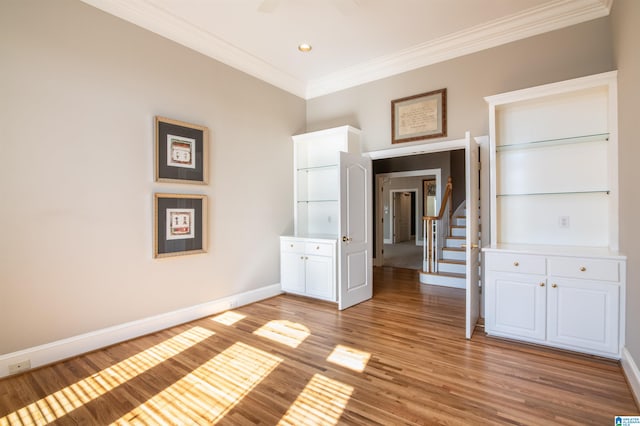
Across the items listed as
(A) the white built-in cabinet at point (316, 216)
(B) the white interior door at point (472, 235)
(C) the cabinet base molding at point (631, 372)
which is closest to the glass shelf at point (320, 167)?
(A) the white built-in cabinet at point (316, 216)

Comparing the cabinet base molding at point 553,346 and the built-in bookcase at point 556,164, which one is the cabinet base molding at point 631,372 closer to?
the cabinet base molding at point 553,346

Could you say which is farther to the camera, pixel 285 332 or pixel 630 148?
pixel 285 332

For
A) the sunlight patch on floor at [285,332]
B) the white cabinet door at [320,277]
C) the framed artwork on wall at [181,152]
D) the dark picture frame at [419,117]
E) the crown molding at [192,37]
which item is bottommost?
the sunlight patch on floor at [285,332]

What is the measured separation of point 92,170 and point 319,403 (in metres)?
2.81

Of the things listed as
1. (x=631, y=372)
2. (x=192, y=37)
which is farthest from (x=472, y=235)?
(x=192, y=37)

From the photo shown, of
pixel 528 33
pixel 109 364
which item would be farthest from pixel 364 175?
pixel 109 364

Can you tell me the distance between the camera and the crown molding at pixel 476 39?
3.13 metres

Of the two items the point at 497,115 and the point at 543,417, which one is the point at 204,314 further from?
the point at 497,115

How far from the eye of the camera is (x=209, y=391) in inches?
88.9

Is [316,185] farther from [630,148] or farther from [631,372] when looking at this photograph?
[631,372]

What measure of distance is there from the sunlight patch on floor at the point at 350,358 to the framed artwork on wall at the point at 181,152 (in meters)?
2.42

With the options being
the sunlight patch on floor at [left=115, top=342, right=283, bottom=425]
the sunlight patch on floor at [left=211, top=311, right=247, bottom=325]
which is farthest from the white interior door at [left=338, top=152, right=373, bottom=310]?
the sunlight patch on floor at [left=115, top=342, right=283, bottom=425]

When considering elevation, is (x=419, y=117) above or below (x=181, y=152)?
above

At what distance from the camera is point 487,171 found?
361 centimetres
